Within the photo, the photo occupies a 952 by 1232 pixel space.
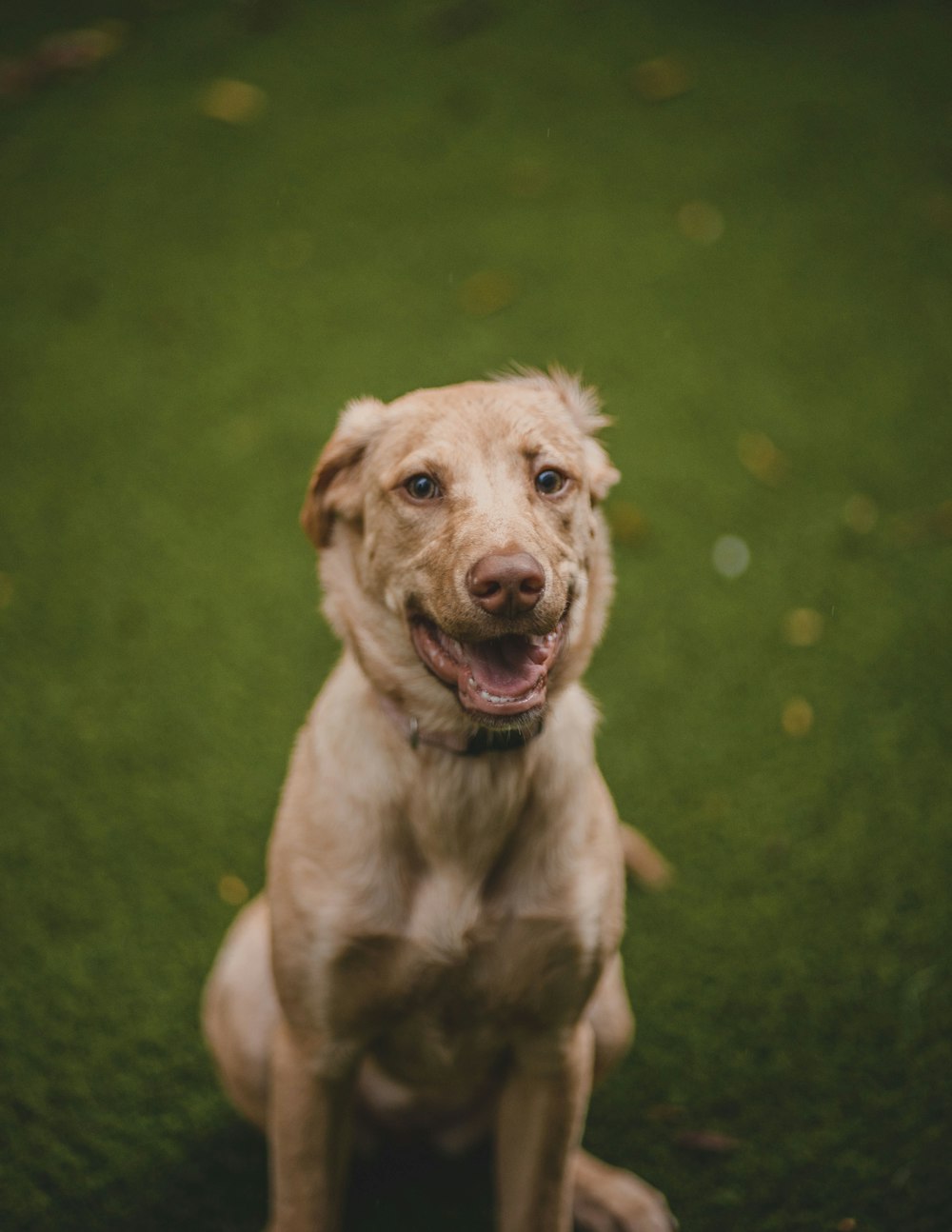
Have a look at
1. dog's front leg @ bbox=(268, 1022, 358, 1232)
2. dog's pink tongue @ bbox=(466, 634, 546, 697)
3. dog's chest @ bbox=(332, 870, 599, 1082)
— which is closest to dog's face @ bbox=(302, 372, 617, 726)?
dog's pink tongue @ bbox=(466, 634, 546, 697)

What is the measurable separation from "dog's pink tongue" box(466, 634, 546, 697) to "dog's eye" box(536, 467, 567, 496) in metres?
0.34

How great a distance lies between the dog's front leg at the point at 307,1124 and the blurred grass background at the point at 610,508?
50 cm

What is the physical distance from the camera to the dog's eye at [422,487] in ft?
6.91

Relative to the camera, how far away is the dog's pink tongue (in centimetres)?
194

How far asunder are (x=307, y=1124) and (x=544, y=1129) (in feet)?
1.71

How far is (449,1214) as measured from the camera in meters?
2.69

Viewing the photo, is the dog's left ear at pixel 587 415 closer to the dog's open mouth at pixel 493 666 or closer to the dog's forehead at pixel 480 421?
the dog's forehead at pixel 480 421

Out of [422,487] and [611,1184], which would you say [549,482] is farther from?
[611,1184]

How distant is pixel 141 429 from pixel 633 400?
2235mm

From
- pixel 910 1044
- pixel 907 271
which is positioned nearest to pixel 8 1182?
pixel 910 1044

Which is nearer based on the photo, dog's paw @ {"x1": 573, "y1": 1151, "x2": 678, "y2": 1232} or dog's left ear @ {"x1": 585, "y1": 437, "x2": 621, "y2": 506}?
dog's left ear @ {"x1": 585, "y1": 437, "x2": 621, "y2": 506}

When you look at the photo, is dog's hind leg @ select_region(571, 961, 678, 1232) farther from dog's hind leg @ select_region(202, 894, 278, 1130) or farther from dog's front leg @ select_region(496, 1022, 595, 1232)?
dog's hind leg @ select_region(202, 894, 278, 1130)

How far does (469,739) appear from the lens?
210 cm

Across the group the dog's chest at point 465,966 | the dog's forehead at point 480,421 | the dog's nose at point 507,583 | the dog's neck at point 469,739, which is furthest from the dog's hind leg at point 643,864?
the dog's nose at point 507,583
